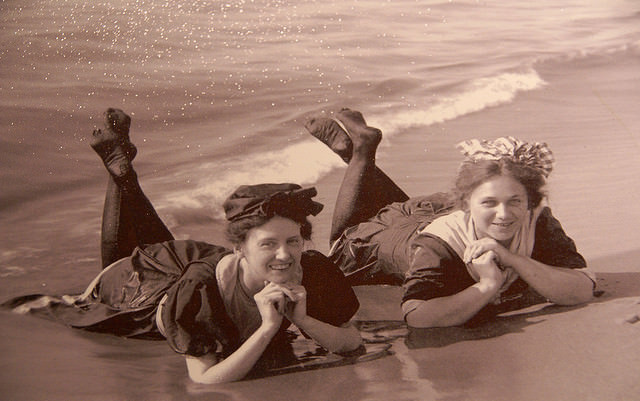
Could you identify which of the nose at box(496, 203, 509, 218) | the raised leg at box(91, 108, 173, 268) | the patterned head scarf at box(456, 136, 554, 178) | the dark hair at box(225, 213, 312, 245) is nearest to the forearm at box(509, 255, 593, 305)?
the nose at box(496, 203, 509, 218)

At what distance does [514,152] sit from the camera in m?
2.29

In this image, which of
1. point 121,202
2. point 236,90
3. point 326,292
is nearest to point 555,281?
point 326,292

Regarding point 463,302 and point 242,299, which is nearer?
point 242,299

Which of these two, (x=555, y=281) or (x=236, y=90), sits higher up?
(x=236, y=90)

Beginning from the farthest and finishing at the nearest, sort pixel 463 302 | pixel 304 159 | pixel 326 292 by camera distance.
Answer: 1. pixel 304 159
2. pixel 463 302
3. pixel 326 292

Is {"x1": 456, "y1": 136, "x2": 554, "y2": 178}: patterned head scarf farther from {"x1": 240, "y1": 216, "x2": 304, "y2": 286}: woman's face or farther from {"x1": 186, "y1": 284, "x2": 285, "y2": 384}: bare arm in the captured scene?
{"x1": 186, "y1": 284, "x2": 285, "y2": 384}: bare arm

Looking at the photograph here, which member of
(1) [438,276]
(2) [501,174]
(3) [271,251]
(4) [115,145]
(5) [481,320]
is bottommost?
(5) [481,320]

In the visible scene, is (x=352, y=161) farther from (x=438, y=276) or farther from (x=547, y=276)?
(x=547, y=276)

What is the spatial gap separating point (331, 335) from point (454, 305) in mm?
366

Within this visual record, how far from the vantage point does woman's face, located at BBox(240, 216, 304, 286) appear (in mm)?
2074

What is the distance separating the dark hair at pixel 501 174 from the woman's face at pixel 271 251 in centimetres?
55

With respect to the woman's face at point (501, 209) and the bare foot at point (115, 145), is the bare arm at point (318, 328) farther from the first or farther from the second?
the bare foot at point (115, 145)

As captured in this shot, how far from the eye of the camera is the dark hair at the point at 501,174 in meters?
2.28

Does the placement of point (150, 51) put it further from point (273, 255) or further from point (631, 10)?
point (631, 10)
